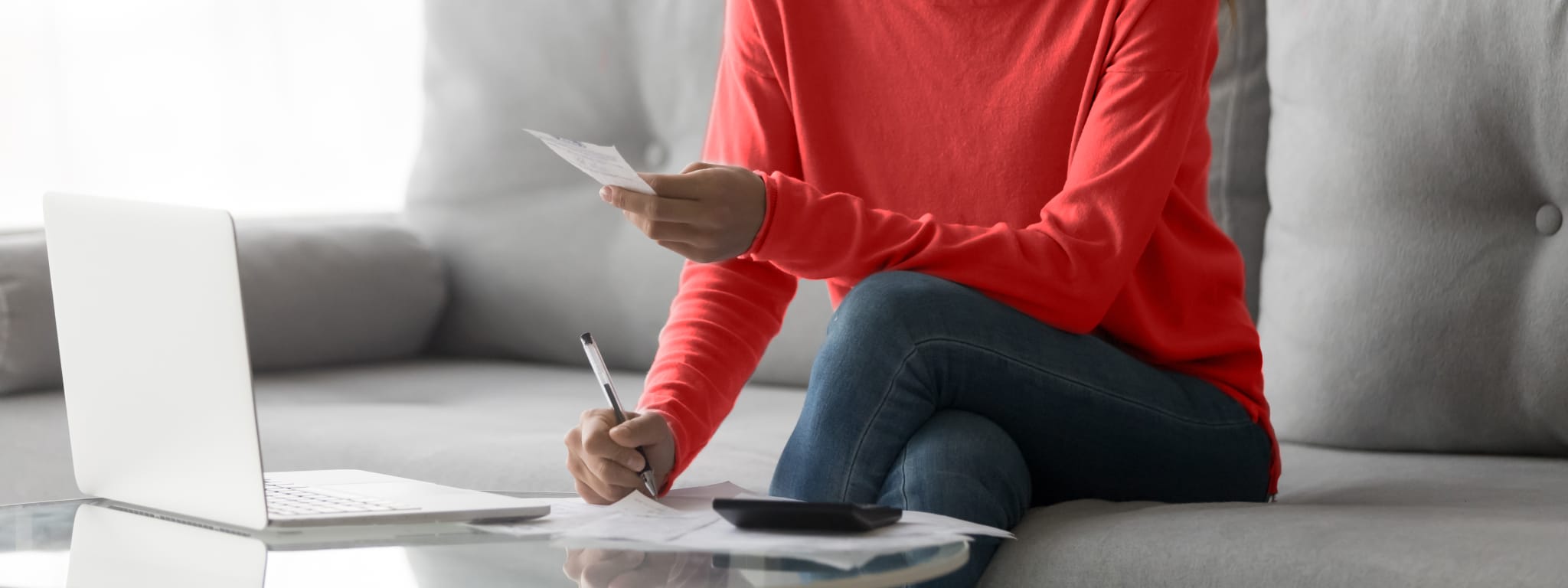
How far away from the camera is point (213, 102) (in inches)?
89.3

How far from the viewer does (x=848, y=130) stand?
3.91 ft

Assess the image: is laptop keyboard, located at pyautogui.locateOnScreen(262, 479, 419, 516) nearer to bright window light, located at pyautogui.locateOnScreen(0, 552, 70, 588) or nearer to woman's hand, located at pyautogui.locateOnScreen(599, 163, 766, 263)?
bright window light, located at pyautogui.locateOnScreen(0, 552, 70, 588)

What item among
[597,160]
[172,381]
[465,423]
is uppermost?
[597,160]

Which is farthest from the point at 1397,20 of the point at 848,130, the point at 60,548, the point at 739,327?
the point at 60,548

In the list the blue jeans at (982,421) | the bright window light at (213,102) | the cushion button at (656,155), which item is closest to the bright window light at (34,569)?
the blue jeans at (982,421)

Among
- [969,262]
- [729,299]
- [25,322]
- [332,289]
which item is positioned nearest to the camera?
[969,262]

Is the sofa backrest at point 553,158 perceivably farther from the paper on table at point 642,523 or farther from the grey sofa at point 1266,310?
the paper on table at point 642,523

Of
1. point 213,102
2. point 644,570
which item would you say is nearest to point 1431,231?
point 644,570

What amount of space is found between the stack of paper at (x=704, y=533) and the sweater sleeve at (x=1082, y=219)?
0.22 meters

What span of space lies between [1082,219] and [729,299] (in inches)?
11.1

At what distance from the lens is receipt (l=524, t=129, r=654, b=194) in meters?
0.73

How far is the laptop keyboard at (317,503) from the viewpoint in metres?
0.78

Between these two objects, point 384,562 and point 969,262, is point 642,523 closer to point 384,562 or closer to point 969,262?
point 384,562

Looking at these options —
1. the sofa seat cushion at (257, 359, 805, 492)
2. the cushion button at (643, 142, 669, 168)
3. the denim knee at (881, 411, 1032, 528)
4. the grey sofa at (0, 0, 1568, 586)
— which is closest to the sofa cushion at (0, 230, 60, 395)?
the grey sofa at (0, 0, 1568, 586)
